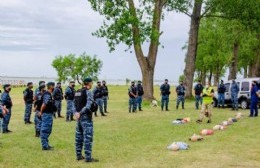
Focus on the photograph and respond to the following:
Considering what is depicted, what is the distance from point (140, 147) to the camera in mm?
15469

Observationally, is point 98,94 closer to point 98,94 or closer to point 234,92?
point 98,94

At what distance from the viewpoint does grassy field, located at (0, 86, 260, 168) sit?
42.2 ft

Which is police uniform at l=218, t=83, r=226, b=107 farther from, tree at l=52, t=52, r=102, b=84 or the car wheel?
tree at l=52, t=52, r=102, b=84

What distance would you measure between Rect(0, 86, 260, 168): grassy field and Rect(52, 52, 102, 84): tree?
298ft

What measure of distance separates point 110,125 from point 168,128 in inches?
119

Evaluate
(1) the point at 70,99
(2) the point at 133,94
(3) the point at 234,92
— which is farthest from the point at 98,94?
(3) the point at 234,92

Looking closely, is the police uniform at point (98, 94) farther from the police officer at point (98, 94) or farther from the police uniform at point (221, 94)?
the police uniform at point (221, 94)

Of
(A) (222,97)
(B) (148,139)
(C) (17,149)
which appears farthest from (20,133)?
(A) (222,97)

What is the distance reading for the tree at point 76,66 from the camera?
113 meters

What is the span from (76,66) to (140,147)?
326ft

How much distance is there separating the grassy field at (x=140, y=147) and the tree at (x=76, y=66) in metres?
90.7

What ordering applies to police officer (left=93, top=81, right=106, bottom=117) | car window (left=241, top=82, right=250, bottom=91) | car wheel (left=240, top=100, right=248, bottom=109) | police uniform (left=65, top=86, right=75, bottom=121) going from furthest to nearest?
car wheel (left=240, top=100, right=248, bottom=109) < car window (left=241, top=82, right=250, bottom=91) < police officer (left=93, top=81, right=106, bottom=117) < police uniform (left=65, top=86, right=75, bottom=121)

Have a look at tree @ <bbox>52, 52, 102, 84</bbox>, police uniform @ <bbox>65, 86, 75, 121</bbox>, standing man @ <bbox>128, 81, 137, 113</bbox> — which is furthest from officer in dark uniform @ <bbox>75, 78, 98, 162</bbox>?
tree @ <bbox>52, 52, 102, 84</bbox>

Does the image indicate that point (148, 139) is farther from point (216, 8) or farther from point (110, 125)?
point (216, 8)
